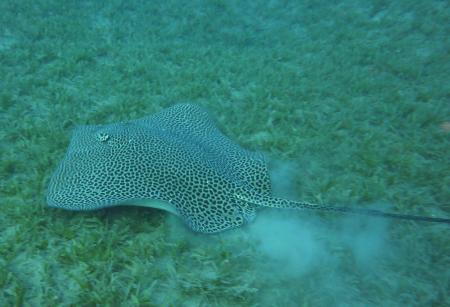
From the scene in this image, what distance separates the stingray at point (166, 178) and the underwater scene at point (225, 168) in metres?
0.02

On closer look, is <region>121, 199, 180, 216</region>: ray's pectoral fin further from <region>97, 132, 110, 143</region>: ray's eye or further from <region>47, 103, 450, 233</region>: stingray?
<region>97, 132, 110, 143</region>: ray's eye

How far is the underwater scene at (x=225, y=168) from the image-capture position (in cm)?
282

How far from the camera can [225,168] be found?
3.55 meters

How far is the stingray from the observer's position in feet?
10.2

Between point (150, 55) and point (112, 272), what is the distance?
193 inches

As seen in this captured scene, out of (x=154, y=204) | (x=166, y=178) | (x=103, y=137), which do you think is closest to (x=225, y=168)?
(x=166, y=178)

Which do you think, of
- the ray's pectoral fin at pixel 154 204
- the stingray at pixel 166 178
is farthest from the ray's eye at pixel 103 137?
the ray's pectoral fin at pixel 154 204

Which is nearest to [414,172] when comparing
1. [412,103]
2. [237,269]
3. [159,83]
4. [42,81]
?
[412,103]

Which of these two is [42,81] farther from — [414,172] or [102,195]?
[414,172]

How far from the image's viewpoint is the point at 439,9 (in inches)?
281

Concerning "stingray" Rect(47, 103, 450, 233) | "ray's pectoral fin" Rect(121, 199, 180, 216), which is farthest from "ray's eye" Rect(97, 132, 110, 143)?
"ray's pectoral fin" Rect(121, 199, 180, 216)

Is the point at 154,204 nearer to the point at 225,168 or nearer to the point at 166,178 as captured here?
the point at 166,178

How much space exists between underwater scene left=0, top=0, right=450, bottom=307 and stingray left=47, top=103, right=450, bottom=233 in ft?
0.05

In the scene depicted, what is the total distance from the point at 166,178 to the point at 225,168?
0.65 meters
